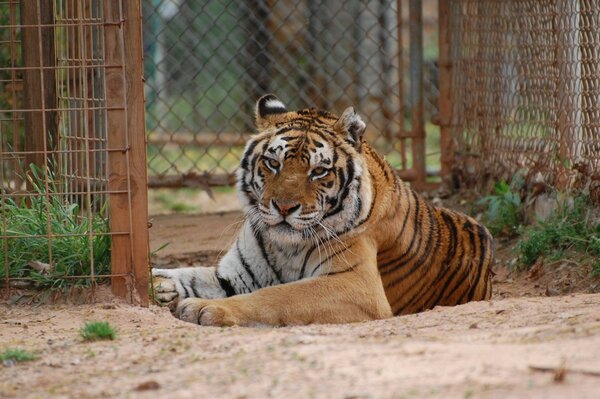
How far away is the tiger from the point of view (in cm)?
511

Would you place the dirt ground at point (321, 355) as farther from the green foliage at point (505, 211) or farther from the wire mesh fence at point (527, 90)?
the green foliage at point (505, 211)

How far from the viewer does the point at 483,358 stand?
11.5ft

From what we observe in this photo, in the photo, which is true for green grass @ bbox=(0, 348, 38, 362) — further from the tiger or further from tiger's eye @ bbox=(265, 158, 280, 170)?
tiger's eye @ bbox=(265, 158, 280, 170)

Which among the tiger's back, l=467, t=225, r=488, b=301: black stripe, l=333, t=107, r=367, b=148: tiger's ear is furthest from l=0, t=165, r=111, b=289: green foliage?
l=467, t=225, r=488, b=301: black stripe

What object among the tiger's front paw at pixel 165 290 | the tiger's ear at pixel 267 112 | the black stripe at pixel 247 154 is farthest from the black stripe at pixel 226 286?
the tiger's ear at pixel 267 112

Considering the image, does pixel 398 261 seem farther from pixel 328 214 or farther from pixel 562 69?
pixel 562 69

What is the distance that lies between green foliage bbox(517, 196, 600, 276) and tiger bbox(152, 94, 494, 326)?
47cm

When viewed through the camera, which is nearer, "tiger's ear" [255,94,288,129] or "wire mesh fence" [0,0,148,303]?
"wire mesh fence" [0,0,148,303]

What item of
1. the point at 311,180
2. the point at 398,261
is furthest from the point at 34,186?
the point at 398,261

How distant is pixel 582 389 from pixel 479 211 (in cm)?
463

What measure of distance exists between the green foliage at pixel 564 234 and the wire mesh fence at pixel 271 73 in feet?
7.14

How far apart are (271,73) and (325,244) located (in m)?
6.11

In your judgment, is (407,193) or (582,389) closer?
(582,389)

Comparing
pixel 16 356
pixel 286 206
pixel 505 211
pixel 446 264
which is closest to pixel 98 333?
pixel 16 356
